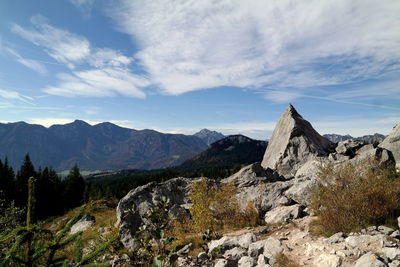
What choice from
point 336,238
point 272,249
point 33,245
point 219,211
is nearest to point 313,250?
point 336,238

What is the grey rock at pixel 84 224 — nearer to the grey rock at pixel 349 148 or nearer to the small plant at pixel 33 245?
the small plant at pixel 33 245

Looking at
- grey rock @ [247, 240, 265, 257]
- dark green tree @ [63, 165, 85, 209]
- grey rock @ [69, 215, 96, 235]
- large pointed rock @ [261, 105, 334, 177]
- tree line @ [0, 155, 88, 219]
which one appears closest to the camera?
grey rock @ [247, 240, 265, 257]

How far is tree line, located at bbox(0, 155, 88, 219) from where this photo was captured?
5881 centimetres

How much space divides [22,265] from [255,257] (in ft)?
30.0

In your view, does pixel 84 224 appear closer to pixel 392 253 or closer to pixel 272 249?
pixel 272 249

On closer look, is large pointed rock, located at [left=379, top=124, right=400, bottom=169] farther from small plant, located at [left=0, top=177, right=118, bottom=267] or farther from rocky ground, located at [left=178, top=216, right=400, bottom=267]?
small plant, located at [left=0, top=177, right=118, bottom=267]

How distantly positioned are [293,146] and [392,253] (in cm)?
2520

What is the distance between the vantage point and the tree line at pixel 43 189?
58812 mm

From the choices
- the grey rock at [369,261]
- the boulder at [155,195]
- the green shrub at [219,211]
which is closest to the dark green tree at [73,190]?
the boulder at [155,195]

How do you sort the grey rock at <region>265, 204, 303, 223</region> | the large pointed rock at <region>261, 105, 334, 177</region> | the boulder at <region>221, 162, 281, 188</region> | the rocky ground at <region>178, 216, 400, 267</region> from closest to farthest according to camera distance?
the rocky ground at <region>178, 216, 400, 267</region> < the grey rock at <region>265, 204, 303, 223</region> < the boulder at <region>221, 162, 281, 188</region> < the large pointed rock at <region>261, 105, 334, 177</region>

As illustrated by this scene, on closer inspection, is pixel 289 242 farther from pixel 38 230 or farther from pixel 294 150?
pixel 294 150

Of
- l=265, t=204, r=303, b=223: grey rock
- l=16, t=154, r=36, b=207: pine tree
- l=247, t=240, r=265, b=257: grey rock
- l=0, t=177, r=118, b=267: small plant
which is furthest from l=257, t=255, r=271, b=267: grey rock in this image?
l=16, t=154, r=36, b=207: pine tree

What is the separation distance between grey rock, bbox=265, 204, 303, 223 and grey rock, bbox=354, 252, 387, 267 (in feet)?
23.3

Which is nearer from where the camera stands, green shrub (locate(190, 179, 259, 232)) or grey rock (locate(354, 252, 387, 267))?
grey rock (locate(354, 252, 387, 267))
